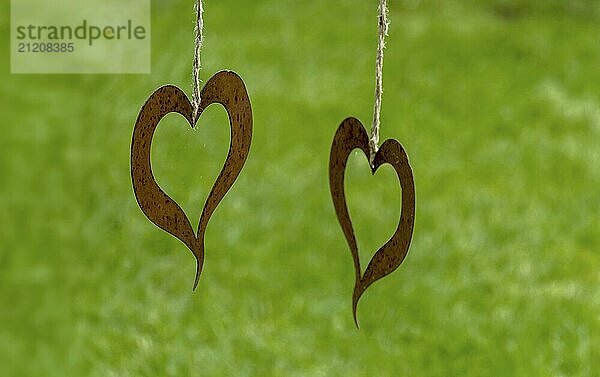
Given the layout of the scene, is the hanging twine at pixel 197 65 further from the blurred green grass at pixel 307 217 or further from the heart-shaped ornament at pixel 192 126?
the blurred green grass at pixel 307 217

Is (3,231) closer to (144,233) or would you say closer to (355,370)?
(144,233)

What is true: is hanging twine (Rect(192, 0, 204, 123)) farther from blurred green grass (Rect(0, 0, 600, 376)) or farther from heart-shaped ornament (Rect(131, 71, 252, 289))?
blurred green grass (Rect(0, 0, 600, 376))

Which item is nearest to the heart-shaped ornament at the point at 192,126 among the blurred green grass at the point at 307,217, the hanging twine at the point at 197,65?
the hanging twine at the point at 197,65

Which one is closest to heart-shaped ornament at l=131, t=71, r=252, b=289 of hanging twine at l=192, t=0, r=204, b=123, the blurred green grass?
hanging twine at l=192, t=0, r=204, b=123

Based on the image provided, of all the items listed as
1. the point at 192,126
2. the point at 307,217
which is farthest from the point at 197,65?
the point at 307,217

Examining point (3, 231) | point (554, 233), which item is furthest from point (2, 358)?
point (554, 233)
